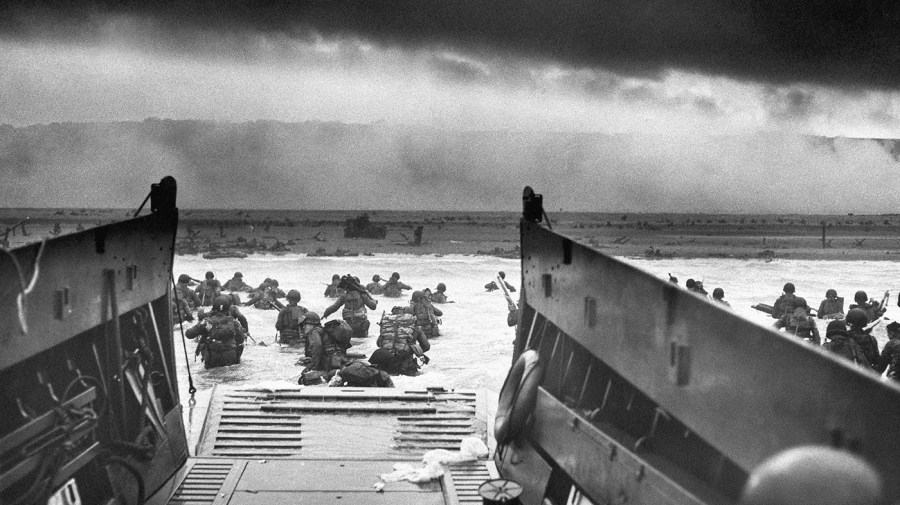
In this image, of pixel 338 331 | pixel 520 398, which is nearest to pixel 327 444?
pixel 520 398

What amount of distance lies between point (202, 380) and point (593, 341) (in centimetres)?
814

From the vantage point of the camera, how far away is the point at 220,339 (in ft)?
38.7

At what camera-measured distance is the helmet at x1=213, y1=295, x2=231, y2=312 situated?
467 inches

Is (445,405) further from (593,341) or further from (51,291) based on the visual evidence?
(51,291)

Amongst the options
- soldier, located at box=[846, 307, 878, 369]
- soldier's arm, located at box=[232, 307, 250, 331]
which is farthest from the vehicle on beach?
soldier's arm, located at box=[232, 307, 250, 331]

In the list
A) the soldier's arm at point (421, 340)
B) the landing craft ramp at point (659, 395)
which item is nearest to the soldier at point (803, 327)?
the soldier's arm at point (421, 340)

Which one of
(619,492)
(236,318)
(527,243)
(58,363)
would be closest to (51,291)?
(58,363)

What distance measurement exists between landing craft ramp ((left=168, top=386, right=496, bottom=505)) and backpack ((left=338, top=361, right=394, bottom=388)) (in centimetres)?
109

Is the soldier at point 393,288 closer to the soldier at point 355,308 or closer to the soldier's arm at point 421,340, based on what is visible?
the soldier at point 355,308

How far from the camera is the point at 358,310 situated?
45.5 ft

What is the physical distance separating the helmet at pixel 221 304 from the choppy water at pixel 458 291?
0.84 metres

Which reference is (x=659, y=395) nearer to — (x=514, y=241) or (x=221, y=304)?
(x=221, y=304)

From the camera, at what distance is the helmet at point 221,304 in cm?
1187

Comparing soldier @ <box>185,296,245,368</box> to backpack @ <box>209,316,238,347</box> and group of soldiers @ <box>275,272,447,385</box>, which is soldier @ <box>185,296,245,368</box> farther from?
group of soldiers @ <box>275,272,447,385</box>
